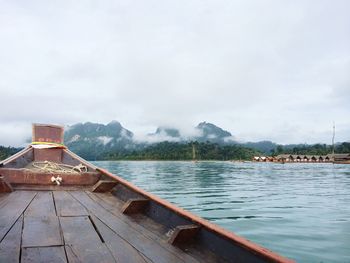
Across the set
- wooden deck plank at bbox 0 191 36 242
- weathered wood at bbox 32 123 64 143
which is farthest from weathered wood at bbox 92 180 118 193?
weathered wood at bbox 32 123 64 143

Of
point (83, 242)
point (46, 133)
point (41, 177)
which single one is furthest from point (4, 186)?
point (46, 133)

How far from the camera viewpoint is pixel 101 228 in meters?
2.71

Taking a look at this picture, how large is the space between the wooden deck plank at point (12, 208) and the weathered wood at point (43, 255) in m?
0.39

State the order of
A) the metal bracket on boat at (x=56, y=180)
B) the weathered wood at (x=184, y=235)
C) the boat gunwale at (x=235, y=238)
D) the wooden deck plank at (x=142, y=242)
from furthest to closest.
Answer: the metal bracket on boat at (x=56, y=180) < the weathered wood at (x=184, y=235) < the wooden deck plank at (x=142, y=242) < the boat gunwale at (x=235, y=238)

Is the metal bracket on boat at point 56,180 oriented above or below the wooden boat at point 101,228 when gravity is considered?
above

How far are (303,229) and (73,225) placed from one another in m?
5.82

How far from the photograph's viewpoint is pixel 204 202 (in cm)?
1157

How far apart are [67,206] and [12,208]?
0.54 metres

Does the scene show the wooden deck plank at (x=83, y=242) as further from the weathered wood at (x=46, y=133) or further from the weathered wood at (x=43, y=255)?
the weathered wood at (x=46, y=133)

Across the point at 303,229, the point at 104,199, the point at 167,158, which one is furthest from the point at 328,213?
the point at 167,158

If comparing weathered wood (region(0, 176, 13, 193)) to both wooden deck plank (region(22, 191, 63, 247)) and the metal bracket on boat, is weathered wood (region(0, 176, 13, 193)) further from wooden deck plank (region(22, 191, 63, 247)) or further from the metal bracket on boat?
the metal bracket on boat

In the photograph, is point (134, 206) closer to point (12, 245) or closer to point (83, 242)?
point (83, 242)

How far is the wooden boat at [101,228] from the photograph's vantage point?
2029 mm

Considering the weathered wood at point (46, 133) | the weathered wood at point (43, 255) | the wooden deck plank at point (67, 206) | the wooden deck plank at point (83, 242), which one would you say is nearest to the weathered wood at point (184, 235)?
the wooden deck plank at point (83, 242)
